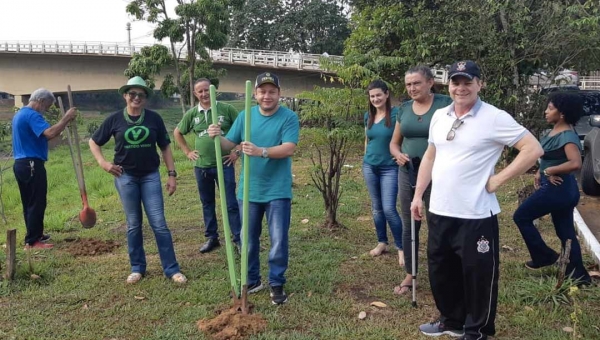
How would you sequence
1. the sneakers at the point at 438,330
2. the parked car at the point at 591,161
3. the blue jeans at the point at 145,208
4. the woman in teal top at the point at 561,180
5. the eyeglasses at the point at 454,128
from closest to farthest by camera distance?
the eyeglasses at the point at 454,128, the sneakers at the point at 438,330, the woman in teal top at the point at 561,180, the blue jeans at the point at 145,208, the parked car at the point at 591,161

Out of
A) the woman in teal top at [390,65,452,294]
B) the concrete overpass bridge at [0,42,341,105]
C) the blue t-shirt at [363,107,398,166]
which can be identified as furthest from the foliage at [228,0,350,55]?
the woman in teal top at [390,65,452,294]

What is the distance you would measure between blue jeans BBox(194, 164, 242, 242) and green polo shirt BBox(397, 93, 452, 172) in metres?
1.91

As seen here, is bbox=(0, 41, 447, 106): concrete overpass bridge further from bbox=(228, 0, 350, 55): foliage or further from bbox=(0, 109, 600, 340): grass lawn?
bbox=(0, 109, 600, 340): grass lawn

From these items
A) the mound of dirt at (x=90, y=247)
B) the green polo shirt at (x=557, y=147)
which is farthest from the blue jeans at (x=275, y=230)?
the mound of dirt at (x=90, y=247)

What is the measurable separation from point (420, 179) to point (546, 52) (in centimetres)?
867

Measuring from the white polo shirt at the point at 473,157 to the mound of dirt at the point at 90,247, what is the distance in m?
3.98

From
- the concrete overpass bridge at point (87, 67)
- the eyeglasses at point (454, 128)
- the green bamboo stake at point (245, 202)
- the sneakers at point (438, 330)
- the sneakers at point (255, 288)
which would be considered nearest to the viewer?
the eyeglasses at point (454, 128)

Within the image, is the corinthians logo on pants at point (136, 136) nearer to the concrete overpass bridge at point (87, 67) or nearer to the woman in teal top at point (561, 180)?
the woman in teal top at point (561, 180)

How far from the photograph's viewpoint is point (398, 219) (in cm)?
472

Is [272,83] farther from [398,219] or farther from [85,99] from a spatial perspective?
[85,99]

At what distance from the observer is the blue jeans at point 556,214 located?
408cm

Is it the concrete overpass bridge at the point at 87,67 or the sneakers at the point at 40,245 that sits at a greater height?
the concrete overpass bridge at the point at 87,67

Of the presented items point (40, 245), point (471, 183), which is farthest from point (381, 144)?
point (40, 245)

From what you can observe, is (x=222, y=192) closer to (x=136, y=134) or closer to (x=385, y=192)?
(x=136, y=134)
